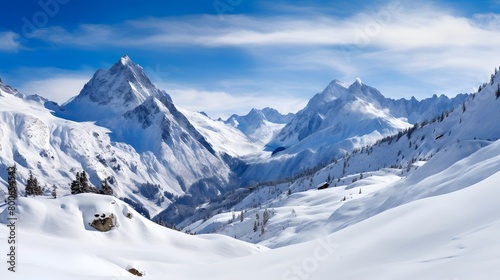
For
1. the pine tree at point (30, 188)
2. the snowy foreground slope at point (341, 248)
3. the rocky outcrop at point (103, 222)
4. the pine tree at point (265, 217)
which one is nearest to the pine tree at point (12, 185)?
the snowy foreground slope at point (341, 248)

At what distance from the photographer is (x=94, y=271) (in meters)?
36.5

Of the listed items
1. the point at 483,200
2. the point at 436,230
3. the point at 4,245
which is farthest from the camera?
the point at 4,245

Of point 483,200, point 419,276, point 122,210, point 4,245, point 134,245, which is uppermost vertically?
point 122,210

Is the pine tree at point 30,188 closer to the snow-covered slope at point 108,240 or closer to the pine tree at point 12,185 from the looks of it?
the snow-covered slope at point 108,240

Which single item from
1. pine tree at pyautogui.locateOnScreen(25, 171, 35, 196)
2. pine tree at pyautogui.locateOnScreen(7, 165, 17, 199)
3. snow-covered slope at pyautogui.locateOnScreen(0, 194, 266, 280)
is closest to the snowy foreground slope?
snow-covered slope at pyautogui.locateOnScreen(0, 194, 266, 280)

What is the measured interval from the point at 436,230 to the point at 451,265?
582 centimetres

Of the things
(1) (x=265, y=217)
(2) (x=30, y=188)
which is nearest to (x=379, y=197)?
(1) (x=265, y=217)

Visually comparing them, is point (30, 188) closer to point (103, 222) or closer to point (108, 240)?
point (103, 222)

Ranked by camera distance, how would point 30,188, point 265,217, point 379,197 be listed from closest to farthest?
point 30,188, point 379,197, point 265,217

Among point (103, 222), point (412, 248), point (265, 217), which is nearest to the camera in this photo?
point (412, 248)

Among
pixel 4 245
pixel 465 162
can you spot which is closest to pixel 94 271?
pixel 4 245

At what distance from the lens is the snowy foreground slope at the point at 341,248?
1753 centimetres

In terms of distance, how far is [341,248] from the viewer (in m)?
25.7

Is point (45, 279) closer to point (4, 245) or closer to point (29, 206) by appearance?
point (4, 245)
